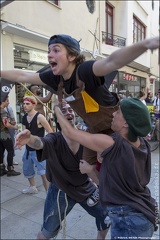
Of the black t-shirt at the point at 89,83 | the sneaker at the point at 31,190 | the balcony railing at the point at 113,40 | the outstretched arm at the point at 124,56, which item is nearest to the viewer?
the outstretched arm at the point at 124,56

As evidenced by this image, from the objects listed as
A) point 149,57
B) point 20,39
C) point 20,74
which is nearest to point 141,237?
point 20,74

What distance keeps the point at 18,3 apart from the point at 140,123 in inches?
289

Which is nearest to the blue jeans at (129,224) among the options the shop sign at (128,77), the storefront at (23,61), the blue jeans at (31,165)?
the blue jeans at (31,165)

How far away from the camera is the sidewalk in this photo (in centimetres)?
308

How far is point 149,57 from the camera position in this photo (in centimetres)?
1806

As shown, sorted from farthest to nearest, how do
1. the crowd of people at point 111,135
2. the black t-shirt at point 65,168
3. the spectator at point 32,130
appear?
the spectator at point 32,130 → the black t-shirt at point 65,168 → the crowd of people at point 111,135

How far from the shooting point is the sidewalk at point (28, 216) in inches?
121

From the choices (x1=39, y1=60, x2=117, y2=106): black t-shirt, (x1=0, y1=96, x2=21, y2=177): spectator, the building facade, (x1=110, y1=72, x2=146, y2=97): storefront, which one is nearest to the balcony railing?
the building facade

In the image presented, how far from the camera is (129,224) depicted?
4.97ft

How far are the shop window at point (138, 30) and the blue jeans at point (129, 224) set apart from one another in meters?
15.0

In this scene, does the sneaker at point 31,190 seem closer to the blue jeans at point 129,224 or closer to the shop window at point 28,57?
the blue jeans at point 129,224

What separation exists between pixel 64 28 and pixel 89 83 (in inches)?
344

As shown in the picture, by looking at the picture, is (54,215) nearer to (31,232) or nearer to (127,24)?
(31,232)

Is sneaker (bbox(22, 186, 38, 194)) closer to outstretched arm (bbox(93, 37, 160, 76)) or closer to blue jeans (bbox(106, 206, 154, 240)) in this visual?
blue jeans (bbox(106, 206, 154, 240))
